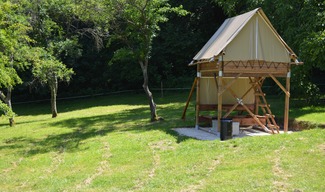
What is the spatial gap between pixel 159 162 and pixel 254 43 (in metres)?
6.42

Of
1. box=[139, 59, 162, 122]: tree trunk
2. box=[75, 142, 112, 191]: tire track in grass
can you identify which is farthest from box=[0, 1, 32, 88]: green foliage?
box=[139, 59, 162, 122]: tree trunk

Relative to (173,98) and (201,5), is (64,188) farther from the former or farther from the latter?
(201,5)

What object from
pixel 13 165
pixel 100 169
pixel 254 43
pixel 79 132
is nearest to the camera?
pixel 100 169

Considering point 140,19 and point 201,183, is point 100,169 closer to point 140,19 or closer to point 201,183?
point 201,183

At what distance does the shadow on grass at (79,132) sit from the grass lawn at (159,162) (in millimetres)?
47

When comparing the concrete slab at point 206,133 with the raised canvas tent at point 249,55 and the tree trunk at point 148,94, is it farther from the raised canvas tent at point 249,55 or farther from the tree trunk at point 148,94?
the tree trunk at point 148,94

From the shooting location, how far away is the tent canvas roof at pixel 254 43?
1380 cm

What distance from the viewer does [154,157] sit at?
1067cm

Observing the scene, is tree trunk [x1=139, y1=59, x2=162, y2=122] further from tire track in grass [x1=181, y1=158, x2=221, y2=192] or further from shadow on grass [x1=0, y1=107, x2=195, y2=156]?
tire track in grass [x1=181, y1=158, x2=221, y2=192]

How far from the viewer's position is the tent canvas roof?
13805mm

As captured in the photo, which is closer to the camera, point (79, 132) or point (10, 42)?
point (10, 42)

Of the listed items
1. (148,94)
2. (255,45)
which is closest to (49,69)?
(148,94)

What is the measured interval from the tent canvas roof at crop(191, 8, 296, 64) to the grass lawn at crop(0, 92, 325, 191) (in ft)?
11.2

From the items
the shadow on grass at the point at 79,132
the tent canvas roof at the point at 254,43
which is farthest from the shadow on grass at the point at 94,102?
the tent canvas roof at the point at 254,43
